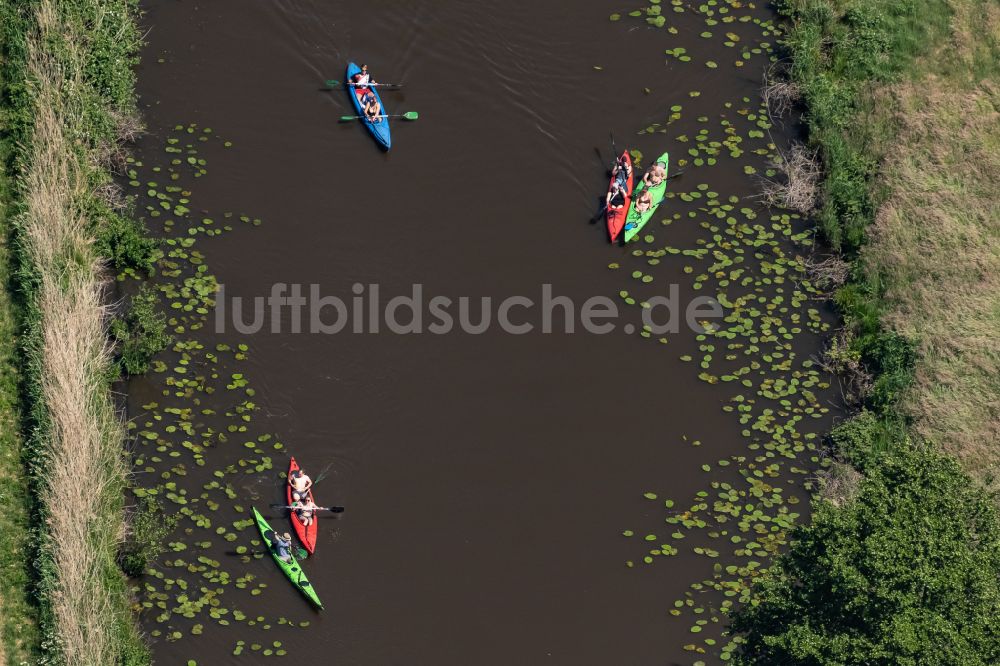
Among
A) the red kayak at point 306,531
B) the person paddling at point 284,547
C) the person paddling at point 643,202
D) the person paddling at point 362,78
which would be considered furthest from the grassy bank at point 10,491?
the person paddling at point 643,202

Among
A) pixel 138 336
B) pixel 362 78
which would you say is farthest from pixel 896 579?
pixel 362 78

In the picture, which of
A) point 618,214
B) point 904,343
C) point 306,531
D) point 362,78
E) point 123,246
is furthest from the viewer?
point 362,78

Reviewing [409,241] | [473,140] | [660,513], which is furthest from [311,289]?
[660,513]

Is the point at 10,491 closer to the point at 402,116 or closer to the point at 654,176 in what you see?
the point at 402,116

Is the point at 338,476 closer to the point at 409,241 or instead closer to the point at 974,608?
the point at 409,241

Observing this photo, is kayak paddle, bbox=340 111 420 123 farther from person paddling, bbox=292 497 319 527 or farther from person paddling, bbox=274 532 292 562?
person paddling, bbox=274 532 292 562

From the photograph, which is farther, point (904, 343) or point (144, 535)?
point (904, 343)

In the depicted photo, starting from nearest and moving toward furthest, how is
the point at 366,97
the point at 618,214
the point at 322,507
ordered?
the point at 322,507 < the point at 618,214 < the point at 366,97

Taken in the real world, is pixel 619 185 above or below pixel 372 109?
below
